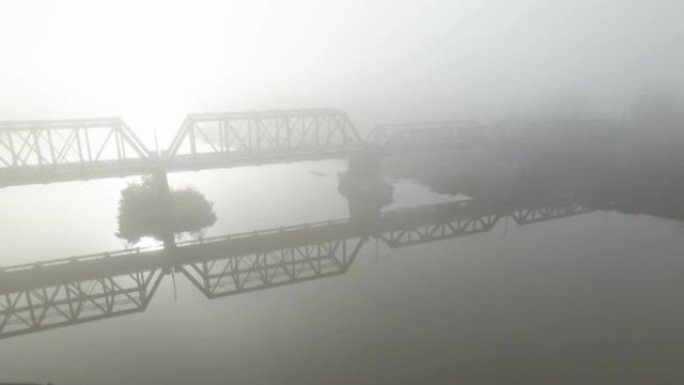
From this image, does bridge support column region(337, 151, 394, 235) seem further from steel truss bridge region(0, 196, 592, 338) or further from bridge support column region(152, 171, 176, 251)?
bridge support column region(152, 171, 176, 251)

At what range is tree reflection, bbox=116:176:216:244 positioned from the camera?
132 ft

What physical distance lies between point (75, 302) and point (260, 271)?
1153 centimetres

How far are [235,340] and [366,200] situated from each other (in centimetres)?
3335

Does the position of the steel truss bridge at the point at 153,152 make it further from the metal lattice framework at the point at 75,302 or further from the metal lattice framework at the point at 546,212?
the metal lattice framework at the point at 546,212

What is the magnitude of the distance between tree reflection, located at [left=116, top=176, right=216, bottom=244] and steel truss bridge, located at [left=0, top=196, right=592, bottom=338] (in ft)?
17.9

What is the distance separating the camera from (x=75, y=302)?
82.9 feet

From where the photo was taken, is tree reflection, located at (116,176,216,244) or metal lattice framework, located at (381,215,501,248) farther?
tree reflection, located at (116,176,216,244)

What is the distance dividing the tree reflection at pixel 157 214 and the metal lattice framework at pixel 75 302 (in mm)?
10347

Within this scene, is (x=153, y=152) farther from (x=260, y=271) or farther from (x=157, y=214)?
(x=260, y=271)

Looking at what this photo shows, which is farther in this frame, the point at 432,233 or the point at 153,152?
the point at 153,152

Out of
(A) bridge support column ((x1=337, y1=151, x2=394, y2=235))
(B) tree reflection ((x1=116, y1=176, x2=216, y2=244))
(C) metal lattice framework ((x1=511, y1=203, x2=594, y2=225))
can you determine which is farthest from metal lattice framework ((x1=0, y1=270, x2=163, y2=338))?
(C) metal lattice framework ((x1=511, y1=203, x2=594, y2=225))

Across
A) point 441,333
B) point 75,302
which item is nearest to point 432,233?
point 441,333

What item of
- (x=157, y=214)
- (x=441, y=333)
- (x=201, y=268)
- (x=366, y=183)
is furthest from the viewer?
(x=366, y=183)

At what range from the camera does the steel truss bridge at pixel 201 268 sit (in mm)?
24141
